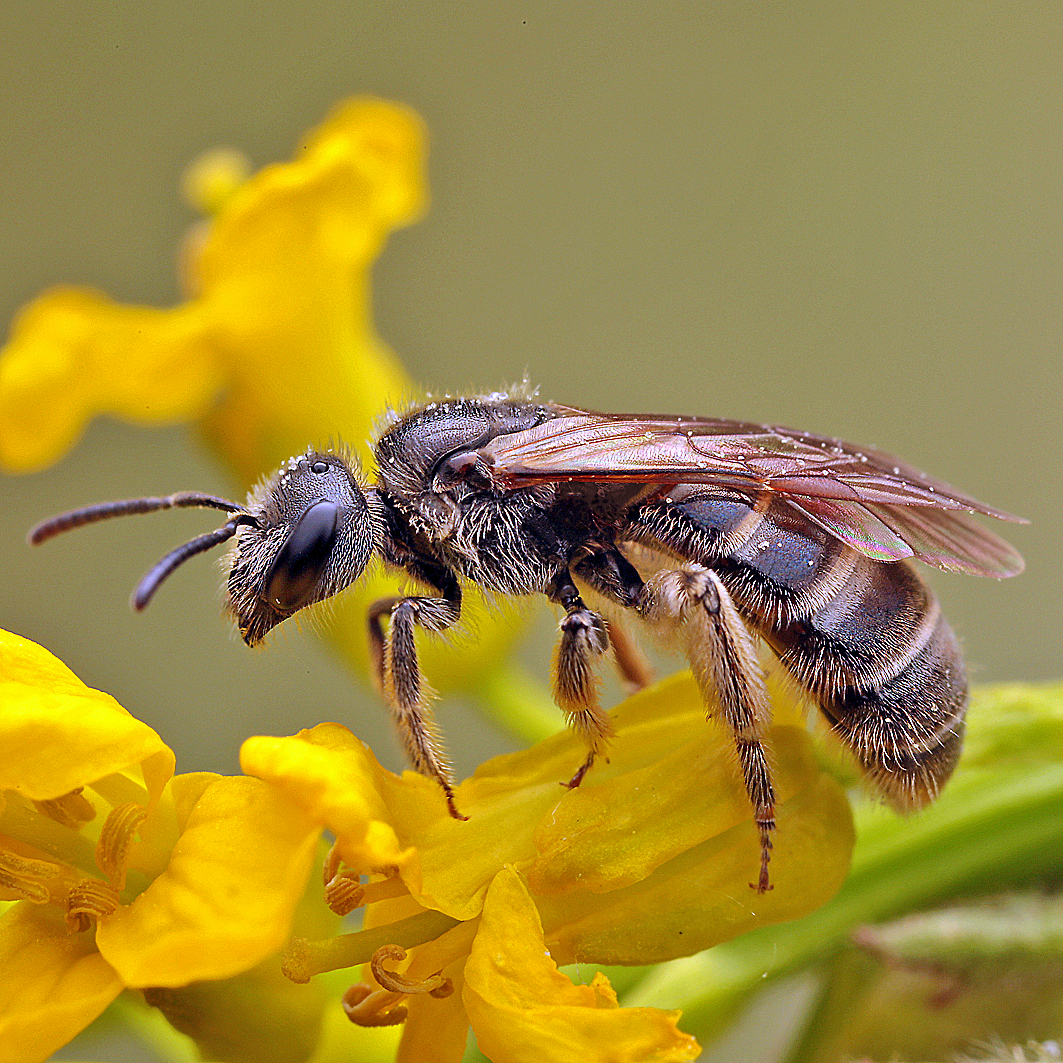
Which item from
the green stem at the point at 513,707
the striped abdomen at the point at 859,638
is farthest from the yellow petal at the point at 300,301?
the striped abdomen at the point at 859,638

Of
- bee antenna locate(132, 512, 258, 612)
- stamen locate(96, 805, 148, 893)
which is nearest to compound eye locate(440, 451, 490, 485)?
bee antenna locate(132, 512, 258, 612)

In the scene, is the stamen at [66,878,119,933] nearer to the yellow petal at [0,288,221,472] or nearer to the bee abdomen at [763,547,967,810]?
the bee abdomen at [763,547,967,810]

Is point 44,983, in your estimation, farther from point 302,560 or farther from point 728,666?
point 728,666

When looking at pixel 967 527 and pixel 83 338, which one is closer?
pixel 967 527

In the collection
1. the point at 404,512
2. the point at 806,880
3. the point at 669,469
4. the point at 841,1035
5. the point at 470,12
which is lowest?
the point at 841,1035

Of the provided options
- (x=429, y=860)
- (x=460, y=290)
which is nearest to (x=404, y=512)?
(x=429, y=860)

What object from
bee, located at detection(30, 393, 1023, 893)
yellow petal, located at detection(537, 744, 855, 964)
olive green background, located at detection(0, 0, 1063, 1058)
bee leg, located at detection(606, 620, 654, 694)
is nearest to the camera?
yellow petal, located at detection(537, 744, 855, 964)

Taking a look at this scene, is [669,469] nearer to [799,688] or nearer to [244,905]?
[799,688]
